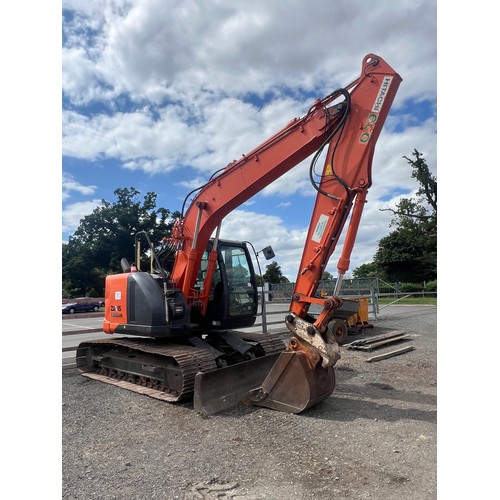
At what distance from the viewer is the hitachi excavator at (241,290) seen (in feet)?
17.0

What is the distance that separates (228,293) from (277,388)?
2023mm

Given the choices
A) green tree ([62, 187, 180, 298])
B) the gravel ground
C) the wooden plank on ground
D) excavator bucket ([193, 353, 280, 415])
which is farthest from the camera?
green tree ([62, 187, 180, 298])

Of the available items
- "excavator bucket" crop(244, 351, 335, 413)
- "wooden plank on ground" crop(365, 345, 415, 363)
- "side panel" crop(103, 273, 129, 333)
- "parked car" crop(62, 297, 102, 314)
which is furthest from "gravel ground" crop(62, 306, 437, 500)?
"parked car" crop(62, 297, 102, 314)

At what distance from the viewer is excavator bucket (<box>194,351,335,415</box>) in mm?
5086

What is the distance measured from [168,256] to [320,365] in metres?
3.23

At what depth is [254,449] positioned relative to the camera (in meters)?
4.13

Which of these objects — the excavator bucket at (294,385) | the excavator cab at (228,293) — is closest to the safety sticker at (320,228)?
the excavator bucket at (294,385)

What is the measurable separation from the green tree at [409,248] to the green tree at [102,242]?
21.3m

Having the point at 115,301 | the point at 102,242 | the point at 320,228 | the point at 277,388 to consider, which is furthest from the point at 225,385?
the point at 102,242

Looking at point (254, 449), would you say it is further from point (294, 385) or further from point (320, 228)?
point (320, 228)

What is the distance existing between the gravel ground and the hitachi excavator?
380 millimetres

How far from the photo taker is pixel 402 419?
16.0ft

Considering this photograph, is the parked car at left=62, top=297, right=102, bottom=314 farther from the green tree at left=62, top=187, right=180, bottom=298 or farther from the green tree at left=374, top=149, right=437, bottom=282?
the green tree at left=374, top=149, right=437, bottom=282

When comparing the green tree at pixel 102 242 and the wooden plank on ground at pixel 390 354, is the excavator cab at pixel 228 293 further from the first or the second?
the green tree at pixel 102 242
